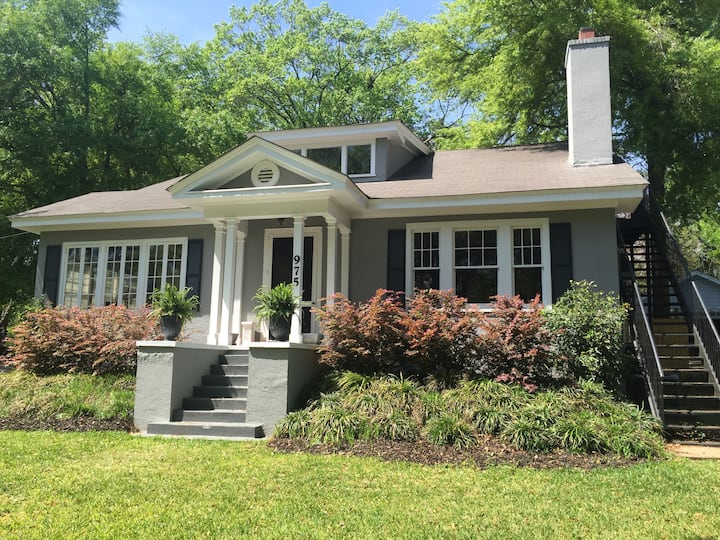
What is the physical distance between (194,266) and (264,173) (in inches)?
111

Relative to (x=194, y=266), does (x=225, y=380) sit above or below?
below

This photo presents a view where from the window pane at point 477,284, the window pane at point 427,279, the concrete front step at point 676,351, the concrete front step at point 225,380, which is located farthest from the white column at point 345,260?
the concrete front step at point 676,351

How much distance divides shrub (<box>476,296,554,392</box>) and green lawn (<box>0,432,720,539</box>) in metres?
2.23

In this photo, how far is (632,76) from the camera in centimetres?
1591

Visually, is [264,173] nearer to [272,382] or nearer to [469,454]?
[272,382]

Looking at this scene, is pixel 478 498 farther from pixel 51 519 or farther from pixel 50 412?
pixel 50 412

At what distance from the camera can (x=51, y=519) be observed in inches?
180

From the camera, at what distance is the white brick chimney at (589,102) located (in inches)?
450

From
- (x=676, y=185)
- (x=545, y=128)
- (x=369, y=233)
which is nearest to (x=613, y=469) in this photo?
(x=369, y=233)

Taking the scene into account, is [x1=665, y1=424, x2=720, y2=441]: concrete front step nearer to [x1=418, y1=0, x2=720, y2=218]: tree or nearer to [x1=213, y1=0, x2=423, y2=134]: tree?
[x1=418, y1=0, x2=720, y2=218]: tree

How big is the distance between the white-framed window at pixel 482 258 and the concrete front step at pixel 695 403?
100 inches

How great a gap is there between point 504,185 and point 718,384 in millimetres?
4581

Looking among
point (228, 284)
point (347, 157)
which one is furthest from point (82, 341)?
point (347, 157)

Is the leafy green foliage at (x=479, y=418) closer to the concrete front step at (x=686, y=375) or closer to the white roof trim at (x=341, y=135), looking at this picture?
the concrete front step at (x=686, y=375)
